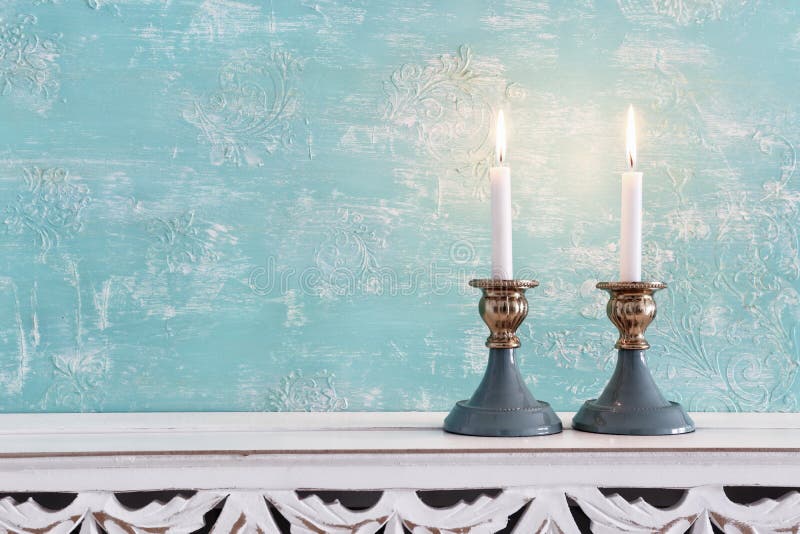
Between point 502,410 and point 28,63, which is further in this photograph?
point 28,63

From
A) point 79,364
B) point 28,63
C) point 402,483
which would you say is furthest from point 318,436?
point 28,63

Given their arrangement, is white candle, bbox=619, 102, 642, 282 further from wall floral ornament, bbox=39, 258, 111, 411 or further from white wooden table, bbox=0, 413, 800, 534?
wall floral ornament, bbox=39, 258, 111, 411

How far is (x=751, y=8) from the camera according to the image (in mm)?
896

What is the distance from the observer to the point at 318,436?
0.71 meters

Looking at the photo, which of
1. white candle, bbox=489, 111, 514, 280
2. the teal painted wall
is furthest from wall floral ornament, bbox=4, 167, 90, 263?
white candle, bbox=489, 111, 514, 280

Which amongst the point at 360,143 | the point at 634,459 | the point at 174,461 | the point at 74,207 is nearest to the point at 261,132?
the point at 360,143

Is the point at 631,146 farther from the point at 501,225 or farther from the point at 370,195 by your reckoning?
the point at 370,195

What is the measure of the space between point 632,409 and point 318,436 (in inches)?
11.6

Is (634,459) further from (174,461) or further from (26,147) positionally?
(26,147)

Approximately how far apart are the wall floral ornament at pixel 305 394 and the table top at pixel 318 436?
24mm

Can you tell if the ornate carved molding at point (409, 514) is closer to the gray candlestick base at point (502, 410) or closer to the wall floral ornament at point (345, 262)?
the gray candlestick base at point (502, 410)

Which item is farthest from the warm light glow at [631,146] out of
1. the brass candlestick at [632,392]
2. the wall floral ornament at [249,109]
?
the wall floral ornament at [249,109]

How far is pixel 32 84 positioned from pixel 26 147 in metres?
0.07

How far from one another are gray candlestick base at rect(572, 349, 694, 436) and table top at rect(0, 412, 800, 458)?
1cm
